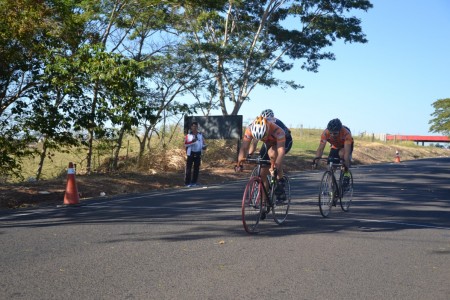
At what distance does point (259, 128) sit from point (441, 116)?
3440 inches

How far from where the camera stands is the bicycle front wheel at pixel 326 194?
9531 mm

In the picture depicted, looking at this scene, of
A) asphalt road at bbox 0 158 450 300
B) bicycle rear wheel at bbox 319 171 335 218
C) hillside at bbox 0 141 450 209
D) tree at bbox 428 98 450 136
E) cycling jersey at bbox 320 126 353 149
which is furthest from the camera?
tree at bbox 428 98 450 136

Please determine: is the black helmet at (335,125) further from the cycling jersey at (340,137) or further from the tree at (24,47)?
the tree at (24,47)

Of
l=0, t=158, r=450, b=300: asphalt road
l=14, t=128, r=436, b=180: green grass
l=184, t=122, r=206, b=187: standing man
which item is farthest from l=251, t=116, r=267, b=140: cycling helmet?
l=14, t=128, r=436, b=180: green grass

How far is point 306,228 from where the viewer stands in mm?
8445

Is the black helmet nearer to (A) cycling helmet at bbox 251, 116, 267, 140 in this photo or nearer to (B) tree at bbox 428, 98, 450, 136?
(A) cycling helmet at bbox 251, 116, 267, 140

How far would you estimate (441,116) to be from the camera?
87.1 metres

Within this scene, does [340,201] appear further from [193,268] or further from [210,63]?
[210,63]

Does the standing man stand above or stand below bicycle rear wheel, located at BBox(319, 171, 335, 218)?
above

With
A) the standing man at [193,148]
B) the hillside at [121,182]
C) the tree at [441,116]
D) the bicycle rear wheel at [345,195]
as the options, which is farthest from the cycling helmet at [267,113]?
the tree at [441,116]

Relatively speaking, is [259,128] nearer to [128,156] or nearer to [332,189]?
[332,189]

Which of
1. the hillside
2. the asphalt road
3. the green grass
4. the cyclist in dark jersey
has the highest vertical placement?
the cyclist in dark jersey

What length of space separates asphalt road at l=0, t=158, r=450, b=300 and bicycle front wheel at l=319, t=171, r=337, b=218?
19 centimetres

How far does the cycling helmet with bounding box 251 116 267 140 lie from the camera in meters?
7.73
